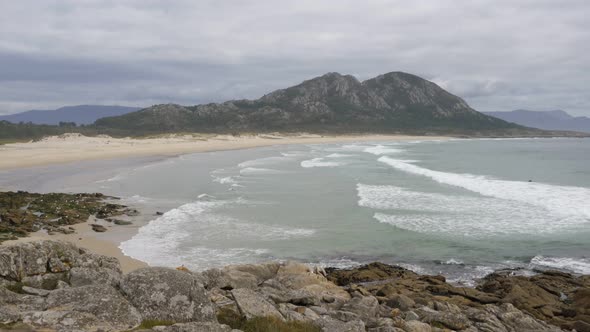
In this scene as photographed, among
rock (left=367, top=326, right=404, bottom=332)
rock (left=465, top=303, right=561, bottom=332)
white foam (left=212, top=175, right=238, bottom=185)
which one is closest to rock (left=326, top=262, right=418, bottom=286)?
rock (left=465, top=303, right=561, bottom=332)

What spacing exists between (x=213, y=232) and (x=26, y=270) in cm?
1207

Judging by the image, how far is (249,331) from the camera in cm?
722

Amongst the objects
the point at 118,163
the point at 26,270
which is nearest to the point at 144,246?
the point at 26,270

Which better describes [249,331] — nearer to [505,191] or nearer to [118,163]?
[505,191]

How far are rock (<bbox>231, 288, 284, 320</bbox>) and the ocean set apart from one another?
725 centimetres

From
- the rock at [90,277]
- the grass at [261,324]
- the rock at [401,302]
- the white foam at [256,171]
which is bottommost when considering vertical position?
the rock at [401,302]

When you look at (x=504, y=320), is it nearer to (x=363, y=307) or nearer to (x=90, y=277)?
(x=363, y=307)

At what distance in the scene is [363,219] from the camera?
23047 millimetres

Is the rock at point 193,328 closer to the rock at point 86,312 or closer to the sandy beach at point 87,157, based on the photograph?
the rock at point 86,312

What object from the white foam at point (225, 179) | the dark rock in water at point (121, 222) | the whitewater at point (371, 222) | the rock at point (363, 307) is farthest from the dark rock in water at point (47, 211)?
the rock at point (363, 307)

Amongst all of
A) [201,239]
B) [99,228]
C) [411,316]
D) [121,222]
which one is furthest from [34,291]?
[121,222]

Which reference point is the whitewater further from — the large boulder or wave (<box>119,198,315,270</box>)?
the large boulder

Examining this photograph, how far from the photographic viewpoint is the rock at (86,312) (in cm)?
616

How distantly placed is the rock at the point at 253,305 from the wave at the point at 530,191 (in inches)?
830
